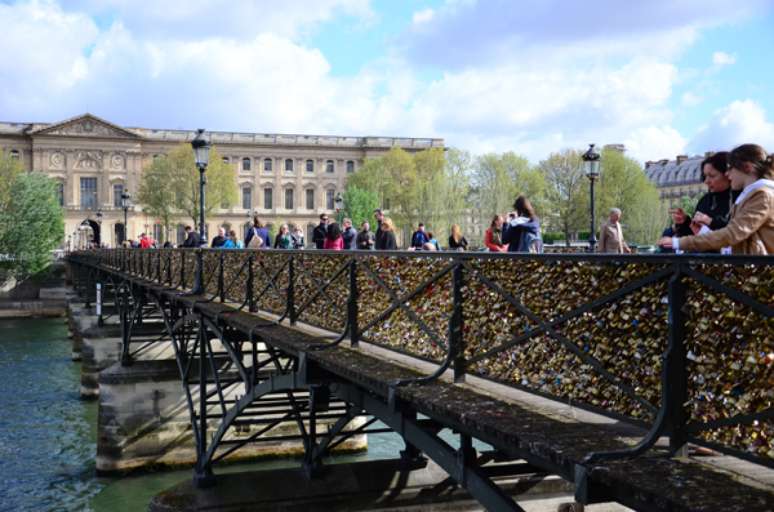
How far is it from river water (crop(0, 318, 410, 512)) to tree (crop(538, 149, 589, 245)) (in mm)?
52122

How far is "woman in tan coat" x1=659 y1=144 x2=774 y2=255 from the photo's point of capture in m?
4.49

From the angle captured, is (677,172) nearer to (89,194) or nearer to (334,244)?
(89,194)

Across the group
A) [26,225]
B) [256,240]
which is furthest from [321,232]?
[26,225]

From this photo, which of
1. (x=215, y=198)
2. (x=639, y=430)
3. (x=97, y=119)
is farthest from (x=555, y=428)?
(x=97, y=119)

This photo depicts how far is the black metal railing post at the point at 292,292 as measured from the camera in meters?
9.95

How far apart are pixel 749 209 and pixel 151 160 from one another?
4217 inches

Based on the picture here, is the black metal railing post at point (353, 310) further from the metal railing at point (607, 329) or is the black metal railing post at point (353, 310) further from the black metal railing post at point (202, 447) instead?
the black metal railing post at point (202, 447)

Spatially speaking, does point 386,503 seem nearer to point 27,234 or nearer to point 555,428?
point 555,428

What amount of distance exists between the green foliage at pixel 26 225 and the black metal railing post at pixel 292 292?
56224mm

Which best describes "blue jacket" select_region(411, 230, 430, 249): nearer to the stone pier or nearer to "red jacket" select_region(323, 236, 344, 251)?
"red jacket" select_region(323, 236, 344, 251)

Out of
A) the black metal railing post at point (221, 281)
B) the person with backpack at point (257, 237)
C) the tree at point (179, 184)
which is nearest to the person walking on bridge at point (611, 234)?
the black metal railing post at point (221, 281)

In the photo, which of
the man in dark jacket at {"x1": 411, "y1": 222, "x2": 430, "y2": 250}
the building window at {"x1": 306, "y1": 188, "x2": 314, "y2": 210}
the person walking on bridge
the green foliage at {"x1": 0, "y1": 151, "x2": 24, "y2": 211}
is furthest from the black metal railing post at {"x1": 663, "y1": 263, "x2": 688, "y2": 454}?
the building window at {"x1": 306, "y1": 188, "x2": 314, "y2": 210}

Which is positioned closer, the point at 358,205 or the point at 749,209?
the point at 749,209

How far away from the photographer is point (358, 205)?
289 ft
